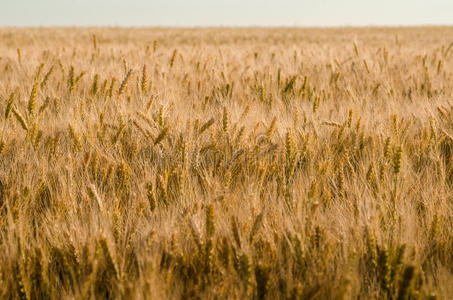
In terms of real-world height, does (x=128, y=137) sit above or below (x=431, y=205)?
above

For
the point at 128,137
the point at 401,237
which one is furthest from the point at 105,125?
the point at 401,237

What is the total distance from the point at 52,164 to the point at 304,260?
1.06 meters

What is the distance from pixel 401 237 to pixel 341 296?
13.6 inches

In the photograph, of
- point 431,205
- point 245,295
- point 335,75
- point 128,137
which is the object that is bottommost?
point 245,295

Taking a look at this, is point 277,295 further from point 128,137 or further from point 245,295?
point 128,137

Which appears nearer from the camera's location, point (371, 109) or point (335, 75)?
point (371, 109)

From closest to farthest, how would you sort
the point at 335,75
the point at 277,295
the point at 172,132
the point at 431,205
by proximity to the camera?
the point at 277,295 < the point at 431,205 < the point at 172,132 < the point at 335,75

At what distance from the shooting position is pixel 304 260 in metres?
0.98

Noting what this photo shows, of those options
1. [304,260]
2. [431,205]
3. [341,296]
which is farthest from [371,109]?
[341,296]

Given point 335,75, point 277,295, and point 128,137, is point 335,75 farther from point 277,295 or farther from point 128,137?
point 277,295

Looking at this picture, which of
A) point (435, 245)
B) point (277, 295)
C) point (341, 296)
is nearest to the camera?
point (341, 296)

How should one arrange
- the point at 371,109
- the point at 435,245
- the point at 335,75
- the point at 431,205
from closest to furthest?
the point at 435,245 → the point at 431,205 → the point at 371,109 → the point at 335,75

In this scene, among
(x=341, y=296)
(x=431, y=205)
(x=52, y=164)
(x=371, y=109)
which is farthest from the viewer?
(x=371, y=109)

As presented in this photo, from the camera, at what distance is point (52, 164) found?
1.52 meters
